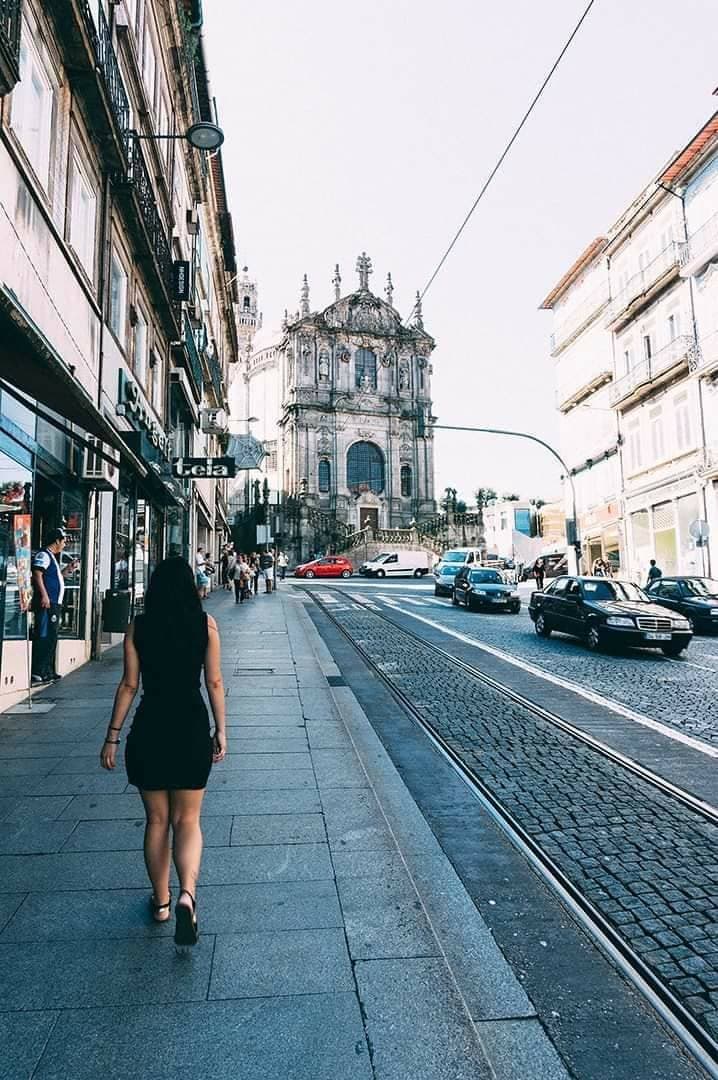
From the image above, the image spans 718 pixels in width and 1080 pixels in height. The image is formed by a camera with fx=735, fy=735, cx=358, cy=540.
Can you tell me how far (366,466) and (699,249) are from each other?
4197 cm

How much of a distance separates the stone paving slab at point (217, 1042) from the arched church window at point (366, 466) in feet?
207

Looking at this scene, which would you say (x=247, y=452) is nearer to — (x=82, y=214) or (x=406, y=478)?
(x=82, y=214)

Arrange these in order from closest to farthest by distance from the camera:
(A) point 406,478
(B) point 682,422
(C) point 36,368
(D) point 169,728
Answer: (D) point 169,728
(C) point 36,368
(B) point 682,422
(A) point 406,478

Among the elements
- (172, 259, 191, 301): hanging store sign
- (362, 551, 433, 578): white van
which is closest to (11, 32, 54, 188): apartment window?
(172, 259, 191, 301): hanging store sign

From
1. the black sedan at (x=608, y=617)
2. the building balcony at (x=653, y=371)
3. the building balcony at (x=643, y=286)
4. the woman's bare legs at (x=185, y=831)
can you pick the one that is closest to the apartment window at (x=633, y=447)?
the building balcony at (x=653, y=371)

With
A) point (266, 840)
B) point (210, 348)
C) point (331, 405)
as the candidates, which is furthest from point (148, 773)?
point (331, 405)

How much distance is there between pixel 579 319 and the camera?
125ft

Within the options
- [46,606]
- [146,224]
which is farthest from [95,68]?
[46,606]

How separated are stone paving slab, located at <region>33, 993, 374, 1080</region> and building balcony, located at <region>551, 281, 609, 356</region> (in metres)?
36.7

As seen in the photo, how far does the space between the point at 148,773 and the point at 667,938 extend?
2583 mm

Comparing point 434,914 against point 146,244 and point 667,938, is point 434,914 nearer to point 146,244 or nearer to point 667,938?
point 667,938

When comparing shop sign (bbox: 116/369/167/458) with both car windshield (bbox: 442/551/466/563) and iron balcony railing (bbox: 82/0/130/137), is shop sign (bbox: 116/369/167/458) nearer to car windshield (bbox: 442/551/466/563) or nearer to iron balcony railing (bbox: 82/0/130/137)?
iron balcony railing (bbox: 82/0/130/137)

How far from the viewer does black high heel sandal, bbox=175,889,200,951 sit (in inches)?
123

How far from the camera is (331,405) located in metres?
65.8
